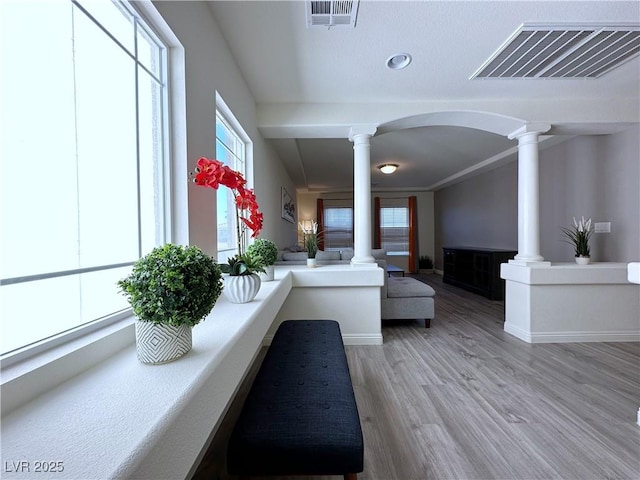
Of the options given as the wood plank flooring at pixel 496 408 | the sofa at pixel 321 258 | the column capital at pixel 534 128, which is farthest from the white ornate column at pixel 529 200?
the sofa at pixel 321 258

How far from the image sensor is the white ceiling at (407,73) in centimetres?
169

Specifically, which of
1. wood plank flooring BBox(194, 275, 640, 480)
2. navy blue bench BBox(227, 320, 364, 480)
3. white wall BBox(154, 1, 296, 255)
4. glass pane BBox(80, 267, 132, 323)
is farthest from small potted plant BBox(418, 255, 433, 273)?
glass pane BBox(80, 267, 132, 323)

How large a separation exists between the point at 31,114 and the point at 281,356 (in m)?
1.31

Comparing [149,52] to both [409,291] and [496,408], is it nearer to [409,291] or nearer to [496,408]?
[496,408]

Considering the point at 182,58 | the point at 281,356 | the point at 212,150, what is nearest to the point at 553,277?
the point at 281,356

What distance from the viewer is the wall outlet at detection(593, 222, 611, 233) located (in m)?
3.10

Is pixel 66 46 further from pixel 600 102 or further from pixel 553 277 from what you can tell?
pixel 600 102

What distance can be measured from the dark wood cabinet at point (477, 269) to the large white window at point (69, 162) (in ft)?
16.5

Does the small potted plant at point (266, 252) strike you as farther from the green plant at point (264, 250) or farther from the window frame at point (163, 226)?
the window frame at point (163, 226)

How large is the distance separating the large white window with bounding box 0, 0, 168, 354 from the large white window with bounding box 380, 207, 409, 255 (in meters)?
7.32

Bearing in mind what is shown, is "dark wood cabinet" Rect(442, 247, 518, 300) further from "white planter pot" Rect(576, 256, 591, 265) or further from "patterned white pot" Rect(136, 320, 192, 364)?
"patterned white pot" Rect(136, 320, 192, 364)

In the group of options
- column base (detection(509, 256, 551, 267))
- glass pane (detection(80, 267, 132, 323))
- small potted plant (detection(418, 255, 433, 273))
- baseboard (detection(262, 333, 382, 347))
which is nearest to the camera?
glass pane (detection(80, 267, 132, 323))

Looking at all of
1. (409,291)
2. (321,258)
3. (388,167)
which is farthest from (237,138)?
(388,167)

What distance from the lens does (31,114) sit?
0.67m
